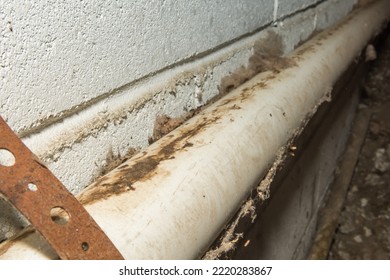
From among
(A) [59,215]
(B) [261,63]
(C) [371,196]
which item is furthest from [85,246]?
(C) [371,196]

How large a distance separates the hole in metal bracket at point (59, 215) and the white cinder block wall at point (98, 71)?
4.1 inches

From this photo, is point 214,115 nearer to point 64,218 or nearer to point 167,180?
point 167,180

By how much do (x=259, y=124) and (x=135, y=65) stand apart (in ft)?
0.81

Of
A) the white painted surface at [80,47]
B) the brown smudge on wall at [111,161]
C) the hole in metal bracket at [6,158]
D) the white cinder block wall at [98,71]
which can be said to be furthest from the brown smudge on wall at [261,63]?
the hole in metal bracket at [6,158]

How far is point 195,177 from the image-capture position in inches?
21.6

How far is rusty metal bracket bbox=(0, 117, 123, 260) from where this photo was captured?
357mm

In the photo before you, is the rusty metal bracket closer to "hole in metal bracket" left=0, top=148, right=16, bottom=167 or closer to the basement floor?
"hole in metal bracket" left=0, top=148, right=16, bottom=167

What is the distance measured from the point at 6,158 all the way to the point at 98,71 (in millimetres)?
209

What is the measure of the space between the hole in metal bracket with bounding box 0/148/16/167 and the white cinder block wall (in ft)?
0.20

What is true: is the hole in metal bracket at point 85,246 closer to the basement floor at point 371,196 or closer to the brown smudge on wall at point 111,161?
the brown smudge on wall at point 111,161

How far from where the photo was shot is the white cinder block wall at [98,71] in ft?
1.49

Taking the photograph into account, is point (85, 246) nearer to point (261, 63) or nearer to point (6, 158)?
point (6, 158)

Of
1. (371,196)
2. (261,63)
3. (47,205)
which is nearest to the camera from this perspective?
(47,205)
